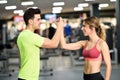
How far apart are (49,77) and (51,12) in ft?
64.7

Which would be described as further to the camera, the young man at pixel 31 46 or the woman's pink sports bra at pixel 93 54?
the woman's pink sports bra at pixel 93 54

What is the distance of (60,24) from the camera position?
3.28 meters

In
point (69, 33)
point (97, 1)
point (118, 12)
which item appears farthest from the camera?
point (97, 1)

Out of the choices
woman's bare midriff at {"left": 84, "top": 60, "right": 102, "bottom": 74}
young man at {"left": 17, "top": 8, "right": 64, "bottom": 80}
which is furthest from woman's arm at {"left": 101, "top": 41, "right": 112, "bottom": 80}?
young man at {"left": 17, "top": 8, "right": 64, "bottom": 80}

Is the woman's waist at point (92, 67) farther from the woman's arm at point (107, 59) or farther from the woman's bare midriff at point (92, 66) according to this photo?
the woman's arm at point (107, 59)

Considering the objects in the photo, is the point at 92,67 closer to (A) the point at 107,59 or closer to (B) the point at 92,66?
(B) the point at 92,66

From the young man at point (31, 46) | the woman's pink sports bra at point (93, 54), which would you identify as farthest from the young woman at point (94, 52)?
the young man at point (31, 46)

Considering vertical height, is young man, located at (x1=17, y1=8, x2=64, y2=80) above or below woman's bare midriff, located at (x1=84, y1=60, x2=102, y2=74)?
above

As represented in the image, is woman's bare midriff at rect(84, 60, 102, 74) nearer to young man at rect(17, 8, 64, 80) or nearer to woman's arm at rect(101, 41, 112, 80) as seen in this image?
woman's arm at rect(101, 41, 112, 80)

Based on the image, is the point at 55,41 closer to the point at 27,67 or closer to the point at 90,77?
the point at 27,67

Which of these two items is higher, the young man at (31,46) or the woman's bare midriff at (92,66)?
the young man at (31,46)

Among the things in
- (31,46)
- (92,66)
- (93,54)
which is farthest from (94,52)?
(31,46)

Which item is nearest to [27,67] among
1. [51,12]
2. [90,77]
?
[90,77]

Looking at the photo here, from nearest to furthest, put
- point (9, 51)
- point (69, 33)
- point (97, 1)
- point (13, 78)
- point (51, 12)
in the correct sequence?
point (13, 78), point (9, 51), point (69, 33), point (97, 1), point (51, 12)
